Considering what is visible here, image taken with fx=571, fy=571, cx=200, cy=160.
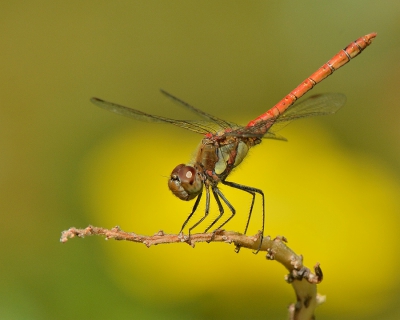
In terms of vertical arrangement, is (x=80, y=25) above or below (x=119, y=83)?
above

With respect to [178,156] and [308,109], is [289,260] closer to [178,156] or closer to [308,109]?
[308,109]

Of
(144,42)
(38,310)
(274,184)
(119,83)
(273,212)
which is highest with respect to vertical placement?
(144,42)

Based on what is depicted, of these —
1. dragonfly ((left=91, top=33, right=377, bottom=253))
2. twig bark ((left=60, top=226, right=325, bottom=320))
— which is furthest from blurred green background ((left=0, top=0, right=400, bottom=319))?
twig bark ((left=60, top=226, right=325, bottom=320))

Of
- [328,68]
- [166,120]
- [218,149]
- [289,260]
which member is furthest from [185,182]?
[328,68]

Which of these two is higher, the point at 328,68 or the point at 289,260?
the point at 328,68

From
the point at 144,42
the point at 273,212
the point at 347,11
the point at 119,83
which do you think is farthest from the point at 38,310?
the point at 347,11

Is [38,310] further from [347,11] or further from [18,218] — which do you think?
[347,11]

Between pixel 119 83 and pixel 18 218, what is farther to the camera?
pixel 119 83

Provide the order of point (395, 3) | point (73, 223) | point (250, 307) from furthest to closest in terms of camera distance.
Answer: point (395, 3), point (73, 223), point (250, 307)
